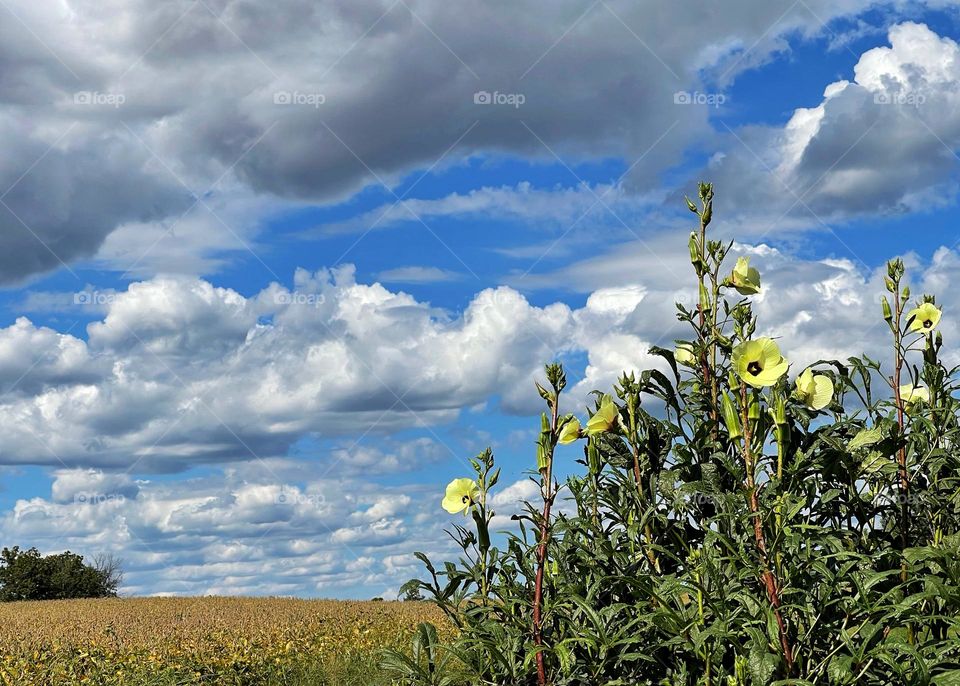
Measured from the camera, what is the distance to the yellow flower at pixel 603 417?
3457 mm

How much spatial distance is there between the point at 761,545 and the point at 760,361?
58 centimetres

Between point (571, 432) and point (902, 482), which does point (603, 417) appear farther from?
point (902, 482)

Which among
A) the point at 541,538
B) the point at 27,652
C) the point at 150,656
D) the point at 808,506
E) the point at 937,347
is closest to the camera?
the point at 808,506

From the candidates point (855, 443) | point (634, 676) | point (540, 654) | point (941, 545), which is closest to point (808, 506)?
point (855, 443)

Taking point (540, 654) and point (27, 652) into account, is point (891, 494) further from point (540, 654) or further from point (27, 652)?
point (27, 652)

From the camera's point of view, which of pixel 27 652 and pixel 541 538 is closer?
pixel 541 538

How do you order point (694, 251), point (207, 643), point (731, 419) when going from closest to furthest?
1. point (731, 419)
2. point (694, 251)
3. point (207, 643)

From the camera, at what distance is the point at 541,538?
3.29 meters

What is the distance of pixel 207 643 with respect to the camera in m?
8.32

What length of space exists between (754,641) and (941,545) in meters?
0.88

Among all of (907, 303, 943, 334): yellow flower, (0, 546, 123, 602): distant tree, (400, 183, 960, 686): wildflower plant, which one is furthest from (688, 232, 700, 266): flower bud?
(0, 546, 123, 602): distant tree

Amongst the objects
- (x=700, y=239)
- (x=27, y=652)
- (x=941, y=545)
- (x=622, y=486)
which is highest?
(x=700, y=239)

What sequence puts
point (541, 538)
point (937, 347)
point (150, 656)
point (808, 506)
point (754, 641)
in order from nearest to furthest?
point (754, 641), point (808, 506), point (541, 538), point (937, 347), point (150, 656)

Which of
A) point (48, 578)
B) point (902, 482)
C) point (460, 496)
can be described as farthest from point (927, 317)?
point (48, 578)
